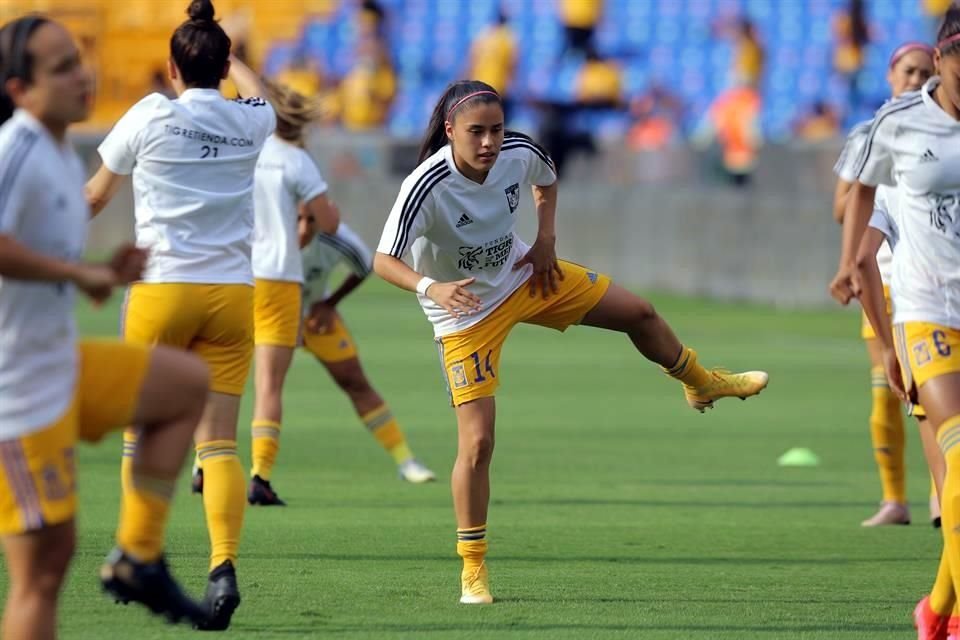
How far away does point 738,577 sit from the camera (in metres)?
7.70

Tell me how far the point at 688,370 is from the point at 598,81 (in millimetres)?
23383

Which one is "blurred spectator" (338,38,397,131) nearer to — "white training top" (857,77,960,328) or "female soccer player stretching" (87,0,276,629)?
"female soccer player stretching" (87,0,276,629)

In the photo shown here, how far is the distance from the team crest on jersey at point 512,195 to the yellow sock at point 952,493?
209 cm

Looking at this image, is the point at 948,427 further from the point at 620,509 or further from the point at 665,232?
the point at 665,232

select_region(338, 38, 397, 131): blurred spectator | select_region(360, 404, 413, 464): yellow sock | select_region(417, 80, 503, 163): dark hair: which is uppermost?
select_region(417, 80, 503, 163): dark hair

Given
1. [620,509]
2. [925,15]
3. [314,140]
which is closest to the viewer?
[620,509]

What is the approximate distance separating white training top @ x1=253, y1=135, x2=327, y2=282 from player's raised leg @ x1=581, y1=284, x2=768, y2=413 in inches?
104

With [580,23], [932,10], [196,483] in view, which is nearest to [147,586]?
[196,483]

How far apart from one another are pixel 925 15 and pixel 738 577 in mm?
25619

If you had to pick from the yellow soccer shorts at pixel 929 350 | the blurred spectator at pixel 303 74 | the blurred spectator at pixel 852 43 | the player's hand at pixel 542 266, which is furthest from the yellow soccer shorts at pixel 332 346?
the blurred spectator at pixel 852 43

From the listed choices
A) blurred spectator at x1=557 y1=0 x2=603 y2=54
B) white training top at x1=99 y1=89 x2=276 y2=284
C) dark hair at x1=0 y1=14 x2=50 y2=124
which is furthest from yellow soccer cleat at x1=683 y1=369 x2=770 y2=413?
blurred spectator at x1=557 y1=0 x2=603 y2=54

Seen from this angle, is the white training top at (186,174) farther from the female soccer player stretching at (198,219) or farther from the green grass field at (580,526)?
the green grass field at (580,526)

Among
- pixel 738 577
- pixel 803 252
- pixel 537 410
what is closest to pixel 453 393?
pixel 738 577

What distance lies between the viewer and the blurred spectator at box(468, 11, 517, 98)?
99.0ft
